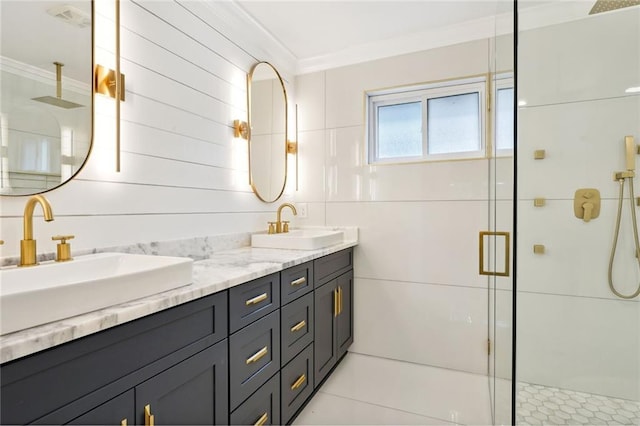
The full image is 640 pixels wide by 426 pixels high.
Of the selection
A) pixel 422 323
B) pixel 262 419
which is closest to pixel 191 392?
pixel 262 419

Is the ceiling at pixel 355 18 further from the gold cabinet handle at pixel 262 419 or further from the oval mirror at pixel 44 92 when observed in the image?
the gold cabinet handle at pixel 262 419

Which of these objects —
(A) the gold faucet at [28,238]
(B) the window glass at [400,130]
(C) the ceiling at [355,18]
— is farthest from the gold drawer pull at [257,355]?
(C) the ceiling at [355,18]

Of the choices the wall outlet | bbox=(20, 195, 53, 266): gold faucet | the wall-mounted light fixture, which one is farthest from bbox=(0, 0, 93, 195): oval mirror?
the wall outlet

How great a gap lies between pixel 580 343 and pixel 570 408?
34 cm

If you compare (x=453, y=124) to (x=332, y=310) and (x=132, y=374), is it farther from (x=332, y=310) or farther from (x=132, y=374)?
(x=132, y=374)

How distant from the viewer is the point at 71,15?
1.15 metres

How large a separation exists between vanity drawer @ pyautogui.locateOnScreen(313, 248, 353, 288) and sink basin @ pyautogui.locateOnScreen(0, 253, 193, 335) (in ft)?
3.12

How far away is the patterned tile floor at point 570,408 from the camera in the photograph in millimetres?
1338

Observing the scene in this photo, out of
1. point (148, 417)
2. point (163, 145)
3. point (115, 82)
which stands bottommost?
point (148, 417)

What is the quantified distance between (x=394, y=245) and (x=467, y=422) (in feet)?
3.78

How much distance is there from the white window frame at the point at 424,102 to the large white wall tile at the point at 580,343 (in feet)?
3.54

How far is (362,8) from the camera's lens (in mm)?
1979

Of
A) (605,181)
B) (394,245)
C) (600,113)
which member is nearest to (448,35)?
(600,113)

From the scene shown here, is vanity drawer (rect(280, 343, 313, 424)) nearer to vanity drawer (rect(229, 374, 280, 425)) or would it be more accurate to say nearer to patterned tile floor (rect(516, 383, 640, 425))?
vanity drawer (rect(229, 374, 280, 425))
